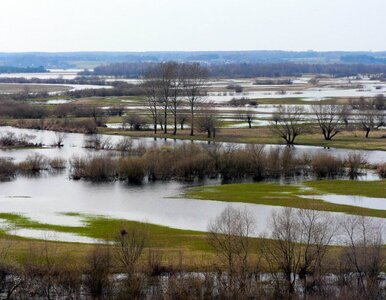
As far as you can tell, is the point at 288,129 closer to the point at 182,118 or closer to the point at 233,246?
the point at 182,118

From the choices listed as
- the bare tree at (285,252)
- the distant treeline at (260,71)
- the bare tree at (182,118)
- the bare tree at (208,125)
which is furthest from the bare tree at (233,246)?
the distant treeline at (260,71)

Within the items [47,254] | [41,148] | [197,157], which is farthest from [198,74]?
[47,254]

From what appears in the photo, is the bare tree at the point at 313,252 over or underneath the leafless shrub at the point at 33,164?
over

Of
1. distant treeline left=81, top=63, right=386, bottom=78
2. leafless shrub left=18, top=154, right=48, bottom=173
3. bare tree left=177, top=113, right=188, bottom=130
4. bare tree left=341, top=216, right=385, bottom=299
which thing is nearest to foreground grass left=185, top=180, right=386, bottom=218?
bare tree left=341, top=216, right=385, bottom=299

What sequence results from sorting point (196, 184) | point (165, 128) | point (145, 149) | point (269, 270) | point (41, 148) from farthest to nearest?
1. point (165, 128)
2. point (41, 148)
3. point (145, 149)
4. point (196, 184)
5. point (269, 270)

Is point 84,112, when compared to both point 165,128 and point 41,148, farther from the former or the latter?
point 41,148

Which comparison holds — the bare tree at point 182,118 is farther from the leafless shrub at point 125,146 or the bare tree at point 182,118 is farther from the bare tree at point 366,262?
the bare tree at point 366,262

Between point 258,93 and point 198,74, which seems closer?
point 198,74

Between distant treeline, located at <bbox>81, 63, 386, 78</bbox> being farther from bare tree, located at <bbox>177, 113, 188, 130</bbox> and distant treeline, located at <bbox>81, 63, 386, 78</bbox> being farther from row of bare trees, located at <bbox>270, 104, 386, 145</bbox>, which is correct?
row of bare trees, located at <bbox>270, 104, 386, 145</bbox>
